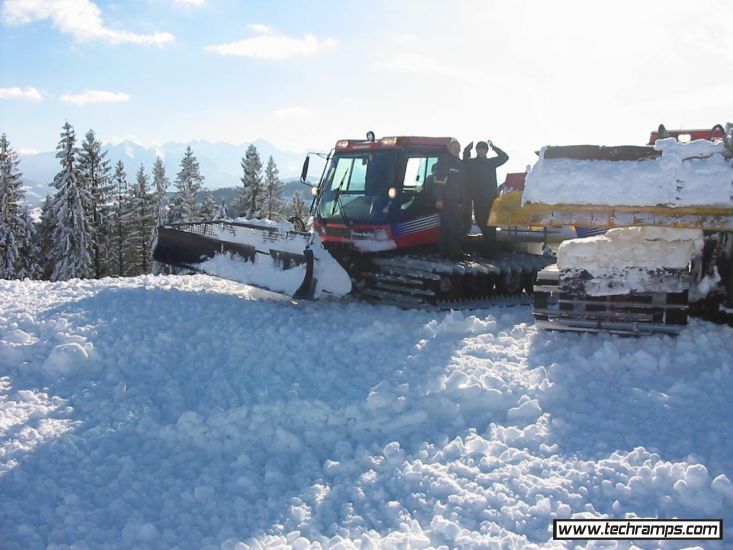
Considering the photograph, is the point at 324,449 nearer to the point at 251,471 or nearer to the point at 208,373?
the point at 251,471

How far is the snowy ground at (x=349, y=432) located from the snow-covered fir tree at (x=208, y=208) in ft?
118

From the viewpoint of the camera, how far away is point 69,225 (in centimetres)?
3481

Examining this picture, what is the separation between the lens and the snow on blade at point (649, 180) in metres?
6.23

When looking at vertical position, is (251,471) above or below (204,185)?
below

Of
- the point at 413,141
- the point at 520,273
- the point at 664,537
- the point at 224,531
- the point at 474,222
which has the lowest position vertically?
the point at 224,531

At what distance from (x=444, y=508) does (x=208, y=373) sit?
321cm

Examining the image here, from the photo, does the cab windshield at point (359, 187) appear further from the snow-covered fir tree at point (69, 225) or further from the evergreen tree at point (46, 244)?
the evergreen tree at point (46, 244)

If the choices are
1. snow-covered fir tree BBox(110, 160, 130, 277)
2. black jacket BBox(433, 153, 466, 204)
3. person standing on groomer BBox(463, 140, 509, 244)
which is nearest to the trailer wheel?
person standing on groomer BBox(463, 140, 509, 244)

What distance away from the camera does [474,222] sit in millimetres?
11219

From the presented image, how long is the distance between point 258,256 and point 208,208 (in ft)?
117

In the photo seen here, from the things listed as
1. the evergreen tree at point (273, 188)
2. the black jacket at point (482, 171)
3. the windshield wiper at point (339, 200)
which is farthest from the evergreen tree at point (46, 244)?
the black jacket at point (482, 171)

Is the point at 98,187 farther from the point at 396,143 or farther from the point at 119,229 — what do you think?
the point at 396,143

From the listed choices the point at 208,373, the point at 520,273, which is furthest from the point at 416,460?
the point at 520,273

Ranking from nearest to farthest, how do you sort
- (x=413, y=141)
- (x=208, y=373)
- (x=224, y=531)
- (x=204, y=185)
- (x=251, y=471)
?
(x=224, y=531) < (x=251, y=471) < (x=208, y=373) < (x=413, y=141) < (x=204, y=185)
